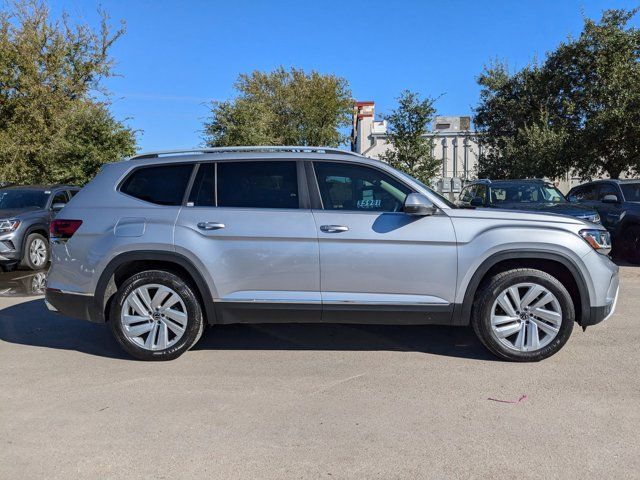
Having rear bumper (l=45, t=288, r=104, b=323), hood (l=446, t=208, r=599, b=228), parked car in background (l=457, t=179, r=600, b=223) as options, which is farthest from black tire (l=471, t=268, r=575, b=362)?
parked car in background (l=457, t=179, r=600, b=223)

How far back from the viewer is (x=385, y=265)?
4.46 metres

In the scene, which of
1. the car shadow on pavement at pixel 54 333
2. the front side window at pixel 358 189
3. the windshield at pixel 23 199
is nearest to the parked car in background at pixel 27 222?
the windshield at pixel 23 199

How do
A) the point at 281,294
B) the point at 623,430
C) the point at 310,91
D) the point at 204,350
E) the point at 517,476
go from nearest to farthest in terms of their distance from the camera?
the point at 517,476 < the point at 623,430 < the point at 281,294 < the point at 204,350 < the point at 310,91

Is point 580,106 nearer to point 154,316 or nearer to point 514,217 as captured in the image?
point 514,217

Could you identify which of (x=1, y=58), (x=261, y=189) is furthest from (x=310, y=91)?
(x=261, y=189)

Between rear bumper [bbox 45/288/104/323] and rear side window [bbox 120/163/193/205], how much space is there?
40.7 inches

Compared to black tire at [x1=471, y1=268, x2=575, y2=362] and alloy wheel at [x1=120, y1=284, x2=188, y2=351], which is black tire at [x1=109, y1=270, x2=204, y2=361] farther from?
black tire at [x1=471, y1=268, x2=575, y2=362]

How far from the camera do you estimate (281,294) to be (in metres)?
4.57

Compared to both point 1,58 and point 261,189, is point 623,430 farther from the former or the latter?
point 1,58

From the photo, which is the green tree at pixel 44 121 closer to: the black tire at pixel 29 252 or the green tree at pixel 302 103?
the black tire at pixel 29 252

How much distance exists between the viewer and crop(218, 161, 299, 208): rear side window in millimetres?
4672

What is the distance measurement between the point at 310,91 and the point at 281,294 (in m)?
34.6

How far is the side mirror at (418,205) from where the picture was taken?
14.4 feet

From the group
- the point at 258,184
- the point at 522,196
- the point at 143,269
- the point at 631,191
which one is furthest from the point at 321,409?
the point at 631,191
